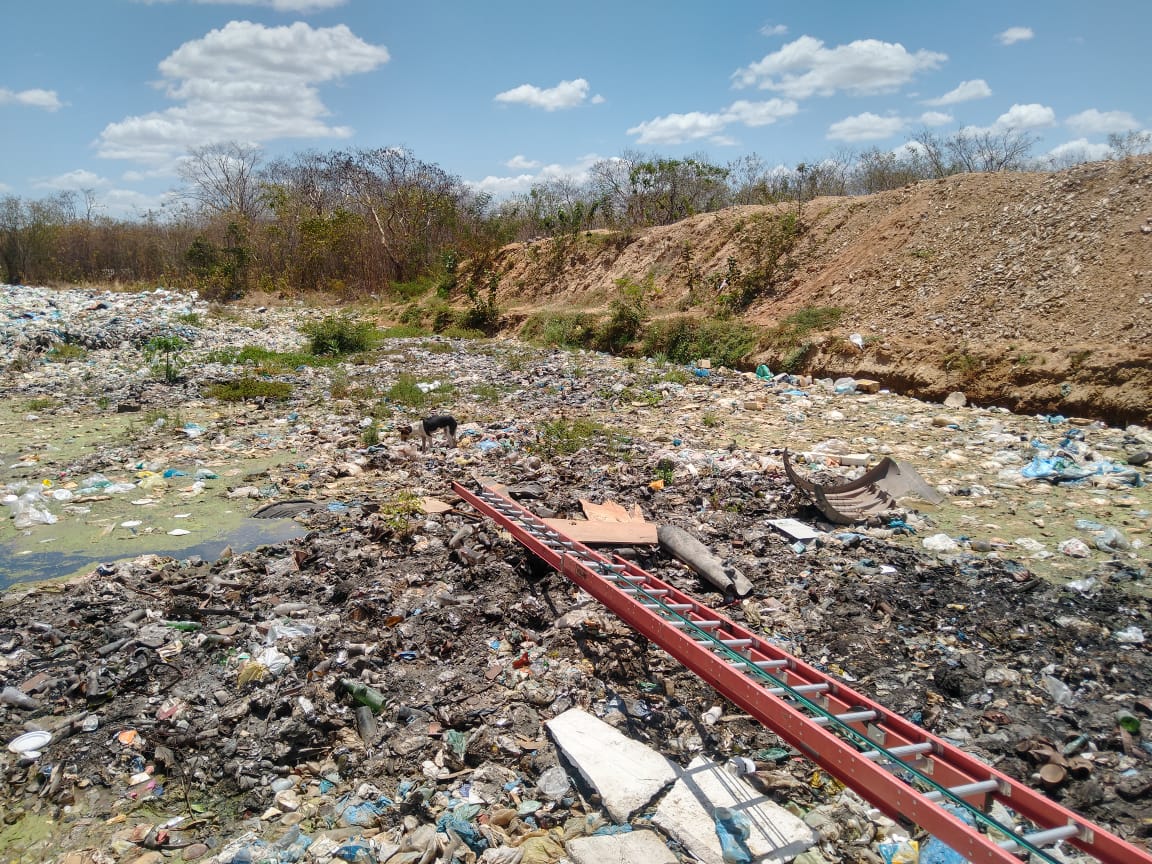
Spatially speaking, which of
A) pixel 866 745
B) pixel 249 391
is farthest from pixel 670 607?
pixel 249 391

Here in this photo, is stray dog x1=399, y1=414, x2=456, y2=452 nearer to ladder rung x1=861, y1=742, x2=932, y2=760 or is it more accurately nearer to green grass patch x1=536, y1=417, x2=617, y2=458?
green grass patch x1=536, y1=417, x2=617, y2=458

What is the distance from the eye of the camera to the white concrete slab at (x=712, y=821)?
88.4 inches

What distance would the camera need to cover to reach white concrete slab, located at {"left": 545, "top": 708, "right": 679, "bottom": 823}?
245cm

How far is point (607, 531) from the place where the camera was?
4539 mm

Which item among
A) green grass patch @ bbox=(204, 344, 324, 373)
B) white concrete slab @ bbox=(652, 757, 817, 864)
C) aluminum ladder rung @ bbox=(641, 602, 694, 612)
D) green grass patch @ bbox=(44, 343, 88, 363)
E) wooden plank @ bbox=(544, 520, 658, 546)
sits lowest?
white concrete slab @ bbox=(652, 757, 817, 864)

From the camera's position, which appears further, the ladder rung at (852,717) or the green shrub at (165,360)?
the green shrub at (165,360)

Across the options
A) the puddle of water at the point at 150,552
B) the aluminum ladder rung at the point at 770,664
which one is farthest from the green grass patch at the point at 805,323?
the aluminum ladder rung at the point at 770,664

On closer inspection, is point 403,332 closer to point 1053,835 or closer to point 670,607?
point 670,607

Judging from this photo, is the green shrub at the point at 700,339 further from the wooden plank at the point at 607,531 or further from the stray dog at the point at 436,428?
the wooden plank at the point at 607,531

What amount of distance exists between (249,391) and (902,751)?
364 inches

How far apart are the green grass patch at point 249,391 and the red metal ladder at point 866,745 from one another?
7320 mm

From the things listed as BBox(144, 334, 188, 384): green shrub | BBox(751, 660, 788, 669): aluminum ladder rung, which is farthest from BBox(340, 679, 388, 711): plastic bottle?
BBox(144, 334, 188, 384): green shrub

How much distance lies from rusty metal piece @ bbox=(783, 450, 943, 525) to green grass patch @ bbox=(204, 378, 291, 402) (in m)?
6.99

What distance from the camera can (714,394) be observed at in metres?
9.27
